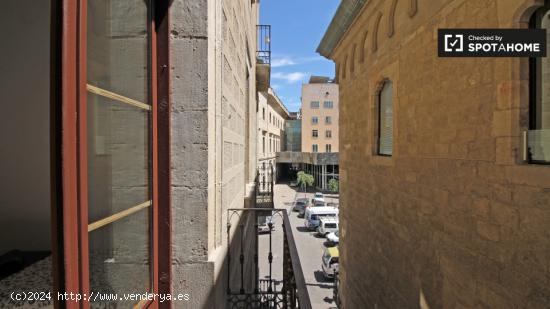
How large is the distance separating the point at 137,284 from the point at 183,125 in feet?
3.67

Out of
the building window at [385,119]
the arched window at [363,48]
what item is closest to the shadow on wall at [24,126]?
the building window at [385,119]

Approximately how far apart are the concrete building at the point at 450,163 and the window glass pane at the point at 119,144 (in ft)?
9.58

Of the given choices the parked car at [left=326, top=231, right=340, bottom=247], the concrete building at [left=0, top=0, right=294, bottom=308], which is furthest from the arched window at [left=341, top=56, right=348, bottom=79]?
the parked car at [left=326, top=231, right=340, bottom=247]

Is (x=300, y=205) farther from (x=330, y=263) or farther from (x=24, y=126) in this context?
(x=24, y=126)

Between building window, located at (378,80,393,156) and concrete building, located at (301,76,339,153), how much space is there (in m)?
37.1

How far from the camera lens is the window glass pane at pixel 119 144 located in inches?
58.2

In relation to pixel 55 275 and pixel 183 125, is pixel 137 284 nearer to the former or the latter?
pixel 55 275

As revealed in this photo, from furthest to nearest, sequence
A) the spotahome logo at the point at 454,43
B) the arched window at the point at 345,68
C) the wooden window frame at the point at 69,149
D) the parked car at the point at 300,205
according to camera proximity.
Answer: the parked car at the point at 300,205 → the arched window at the point at 345,68 → the spotahome logo at the point at 454,43 → the wooden window frame at the point at 69,149

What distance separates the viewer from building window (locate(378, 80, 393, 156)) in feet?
18.0

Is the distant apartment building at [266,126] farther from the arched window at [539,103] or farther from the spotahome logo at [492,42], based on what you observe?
the arched window at [539,103]

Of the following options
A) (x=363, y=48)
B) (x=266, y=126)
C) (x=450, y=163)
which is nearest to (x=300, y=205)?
(x=266, y=126)

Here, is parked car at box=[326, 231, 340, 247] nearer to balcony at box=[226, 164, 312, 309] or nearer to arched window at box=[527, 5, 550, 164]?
balcony at box=[226, 164, 312, 309]

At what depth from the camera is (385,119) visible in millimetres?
5730

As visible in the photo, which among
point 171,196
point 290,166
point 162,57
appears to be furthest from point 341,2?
point 290,166
